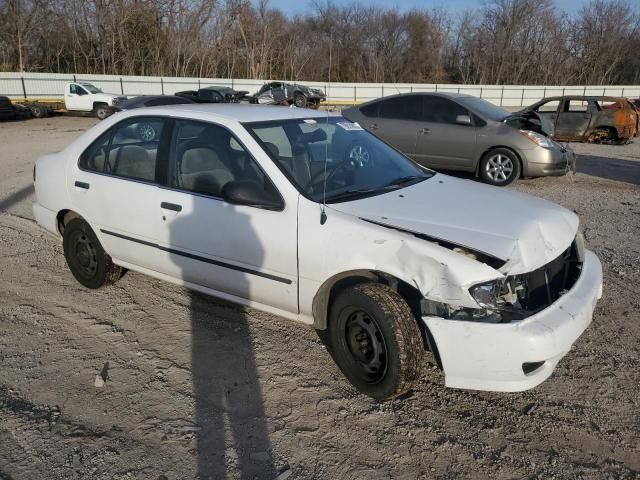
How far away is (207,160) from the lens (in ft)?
12.3

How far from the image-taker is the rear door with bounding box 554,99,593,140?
14469 millimetres

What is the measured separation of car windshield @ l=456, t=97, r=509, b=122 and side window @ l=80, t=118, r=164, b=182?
21.5ft

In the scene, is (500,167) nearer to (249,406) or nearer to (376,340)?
(376,340)

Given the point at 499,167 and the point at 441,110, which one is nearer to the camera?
the point at 499,167

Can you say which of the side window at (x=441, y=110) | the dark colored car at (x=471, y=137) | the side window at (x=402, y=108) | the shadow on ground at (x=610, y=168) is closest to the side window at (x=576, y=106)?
the shadow on ground at (x=610, y=168)

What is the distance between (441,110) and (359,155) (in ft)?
19.7

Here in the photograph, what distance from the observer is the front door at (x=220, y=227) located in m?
3.31

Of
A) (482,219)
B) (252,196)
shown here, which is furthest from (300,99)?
(482,219)

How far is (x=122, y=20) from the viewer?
4100 centimetres

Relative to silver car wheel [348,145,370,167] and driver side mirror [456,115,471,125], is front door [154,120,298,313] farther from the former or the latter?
driver side mirror [456,115,471,125]

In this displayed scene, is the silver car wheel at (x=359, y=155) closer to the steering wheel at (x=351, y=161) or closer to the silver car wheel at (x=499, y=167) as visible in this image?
the steering wheel at (x=351, y=161)

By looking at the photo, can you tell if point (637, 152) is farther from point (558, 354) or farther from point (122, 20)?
point (122, 20)

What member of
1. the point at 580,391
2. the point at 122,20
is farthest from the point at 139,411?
the point at 122,20

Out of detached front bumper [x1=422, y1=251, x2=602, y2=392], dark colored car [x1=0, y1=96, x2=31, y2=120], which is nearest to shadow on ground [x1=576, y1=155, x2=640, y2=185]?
detached front bumper [x1=422, y1=251, x2=602, y2=392]
